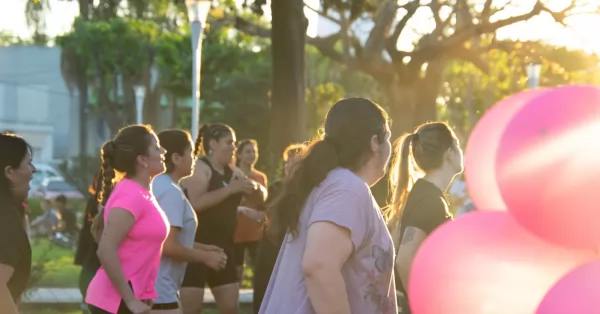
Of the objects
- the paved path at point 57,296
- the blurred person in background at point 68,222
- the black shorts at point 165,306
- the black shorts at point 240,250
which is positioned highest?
the black shorts at point 165,306

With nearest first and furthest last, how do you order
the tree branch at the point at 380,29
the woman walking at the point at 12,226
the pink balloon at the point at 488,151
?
the pink balloon at the point at 488,151, the woman walking at the point at 12,226, the tree branch at the point at 380,29

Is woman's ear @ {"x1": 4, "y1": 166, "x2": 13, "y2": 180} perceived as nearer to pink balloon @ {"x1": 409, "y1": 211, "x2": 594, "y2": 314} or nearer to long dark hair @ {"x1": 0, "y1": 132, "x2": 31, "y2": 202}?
long dark hair @ {"x1": 0, "y1": 132, "x2": 31, "y2": 202}

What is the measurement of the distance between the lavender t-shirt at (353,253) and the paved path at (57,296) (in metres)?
8.33

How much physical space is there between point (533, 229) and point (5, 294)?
2.14m

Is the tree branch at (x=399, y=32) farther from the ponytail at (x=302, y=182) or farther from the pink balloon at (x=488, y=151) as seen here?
the ponytail at (x=302, y=182)

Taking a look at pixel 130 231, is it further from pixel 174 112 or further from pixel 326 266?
pixel 174 112

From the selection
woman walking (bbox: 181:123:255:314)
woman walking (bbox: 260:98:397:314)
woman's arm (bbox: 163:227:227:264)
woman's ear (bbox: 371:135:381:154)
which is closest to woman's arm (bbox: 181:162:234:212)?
woman walking (bbox: 181:123:255:314)

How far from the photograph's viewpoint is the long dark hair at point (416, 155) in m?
6.14

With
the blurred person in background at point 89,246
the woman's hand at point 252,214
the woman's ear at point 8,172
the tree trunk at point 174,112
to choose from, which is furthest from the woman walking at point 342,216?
the tree trunk at point 174,112

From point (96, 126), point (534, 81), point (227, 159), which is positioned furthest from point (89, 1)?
point (227, 159)

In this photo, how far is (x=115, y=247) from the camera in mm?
5867

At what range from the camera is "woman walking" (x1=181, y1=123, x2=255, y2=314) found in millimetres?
8148

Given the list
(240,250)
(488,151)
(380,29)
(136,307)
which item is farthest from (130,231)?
(380,29)

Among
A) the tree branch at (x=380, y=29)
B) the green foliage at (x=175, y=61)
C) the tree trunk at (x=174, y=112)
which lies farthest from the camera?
the tree trunk at (x=174, y=112)
